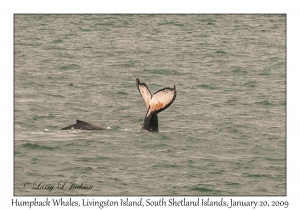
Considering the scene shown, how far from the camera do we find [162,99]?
2164cm

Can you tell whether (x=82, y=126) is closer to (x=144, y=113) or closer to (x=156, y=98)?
(x=156, y=98)

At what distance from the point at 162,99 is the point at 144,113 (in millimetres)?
5616

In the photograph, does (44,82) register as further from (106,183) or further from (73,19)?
(73,19)

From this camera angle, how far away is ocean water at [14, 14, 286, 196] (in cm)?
1959

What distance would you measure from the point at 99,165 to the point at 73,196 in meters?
2.58

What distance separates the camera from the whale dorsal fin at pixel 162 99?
70.4 ft

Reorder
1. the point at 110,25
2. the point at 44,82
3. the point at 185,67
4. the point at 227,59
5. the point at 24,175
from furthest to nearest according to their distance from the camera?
the point at 110,25
the point at 227,59
the point at 185,67
the point at 44,82
the point at 24,175

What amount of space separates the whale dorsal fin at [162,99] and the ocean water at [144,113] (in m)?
1.12

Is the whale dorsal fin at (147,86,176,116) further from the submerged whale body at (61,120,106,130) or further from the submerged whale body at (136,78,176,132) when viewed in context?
the submerged whale body at (61,120,106,130)

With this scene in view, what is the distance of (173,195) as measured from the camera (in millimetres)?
18344

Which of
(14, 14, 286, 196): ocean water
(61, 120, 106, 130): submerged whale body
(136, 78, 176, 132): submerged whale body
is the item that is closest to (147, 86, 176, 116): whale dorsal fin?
(136, 78, 176, 132): submerged whale body

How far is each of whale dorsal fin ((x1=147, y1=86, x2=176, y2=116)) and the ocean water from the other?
1.12 meters

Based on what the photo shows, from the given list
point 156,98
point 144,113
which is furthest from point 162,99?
point 144,113

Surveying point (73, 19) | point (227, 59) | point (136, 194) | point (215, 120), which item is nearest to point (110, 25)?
point (73, 19)
